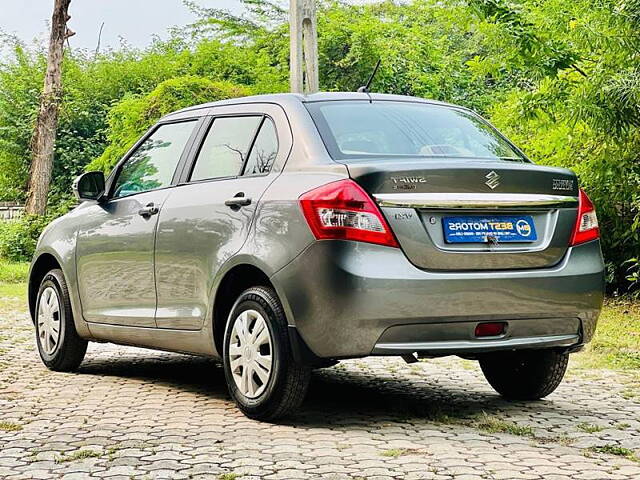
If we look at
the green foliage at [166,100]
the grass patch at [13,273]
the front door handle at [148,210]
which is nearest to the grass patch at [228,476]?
the front door handle at [148,210]

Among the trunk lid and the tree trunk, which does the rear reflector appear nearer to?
the trunk lid

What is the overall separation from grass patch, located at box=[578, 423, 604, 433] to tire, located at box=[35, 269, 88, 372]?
3912 millimetres

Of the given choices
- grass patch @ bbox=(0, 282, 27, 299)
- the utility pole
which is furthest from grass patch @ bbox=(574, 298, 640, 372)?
grass patch @ bbox=(0, 282, 27, 299)

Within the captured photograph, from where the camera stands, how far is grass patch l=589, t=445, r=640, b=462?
19.4 ft

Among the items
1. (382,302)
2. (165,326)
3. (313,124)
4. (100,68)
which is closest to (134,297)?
(165,326)

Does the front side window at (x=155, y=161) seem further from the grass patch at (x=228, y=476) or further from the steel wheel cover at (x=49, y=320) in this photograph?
the grass patch at (x=228, y=476)

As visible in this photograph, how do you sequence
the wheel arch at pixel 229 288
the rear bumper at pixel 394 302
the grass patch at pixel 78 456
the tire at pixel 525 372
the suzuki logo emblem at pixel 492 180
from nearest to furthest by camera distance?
1. the grass patch at pixel 78 456
2. the rear bumper at pixel 394 302
3. the suzuki logo emblem at pixel 492 180
4. the wheel arch at pixel 229 288
5. the tire at pixel 525 372

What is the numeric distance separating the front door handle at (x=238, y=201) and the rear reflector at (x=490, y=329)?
1473 mm

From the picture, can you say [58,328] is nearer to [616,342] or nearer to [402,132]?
[402,132]

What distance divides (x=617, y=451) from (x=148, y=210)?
135 inches

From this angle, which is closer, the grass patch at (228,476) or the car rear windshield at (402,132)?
the grass patch at (228,476)

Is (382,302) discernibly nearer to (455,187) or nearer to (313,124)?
(455,187)

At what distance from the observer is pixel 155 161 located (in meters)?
8.36

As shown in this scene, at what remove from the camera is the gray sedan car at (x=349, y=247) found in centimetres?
630
